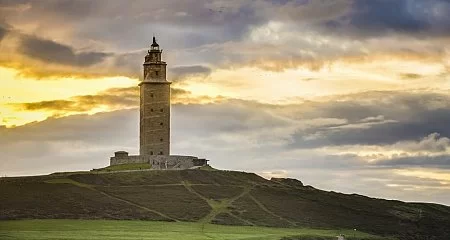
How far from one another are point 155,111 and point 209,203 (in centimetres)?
3404

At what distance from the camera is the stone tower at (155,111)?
166 metres

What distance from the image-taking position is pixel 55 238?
102188 millimetres

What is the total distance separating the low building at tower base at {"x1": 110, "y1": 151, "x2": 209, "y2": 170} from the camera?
15700cm

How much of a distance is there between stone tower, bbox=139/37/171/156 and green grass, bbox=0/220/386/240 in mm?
43413

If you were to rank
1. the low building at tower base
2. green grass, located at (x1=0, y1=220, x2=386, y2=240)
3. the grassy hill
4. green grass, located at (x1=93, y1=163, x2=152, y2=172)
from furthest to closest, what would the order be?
the low building at tower base
green grass, located at (x1=93, y1=163, x2=152, y2=172)
the grassy hill
green grass, located at (x1=0, y1=220, x2=386, y2=240)

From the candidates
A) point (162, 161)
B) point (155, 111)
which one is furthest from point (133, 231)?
point (155, 111)

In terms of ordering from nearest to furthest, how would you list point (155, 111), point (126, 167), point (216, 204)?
point (216, 204) → point (126, 167) → point (155, 111)

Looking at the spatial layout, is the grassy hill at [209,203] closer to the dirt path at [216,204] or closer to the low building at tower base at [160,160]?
the dirt path at [216,204]

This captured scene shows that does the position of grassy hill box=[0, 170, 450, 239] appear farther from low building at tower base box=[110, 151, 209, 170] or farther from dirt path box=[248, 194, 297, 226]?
low building at tower base box=[110, 151, 209, 170]

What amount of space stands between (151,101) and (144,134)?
537 centimetres

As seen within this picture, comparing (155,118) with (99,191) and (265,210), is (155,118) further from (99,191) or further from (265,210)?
(265,210)

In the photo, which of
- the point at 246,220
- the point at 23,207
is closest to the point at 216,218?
the point at 246,220

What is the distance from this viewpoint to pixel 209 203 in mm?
135875

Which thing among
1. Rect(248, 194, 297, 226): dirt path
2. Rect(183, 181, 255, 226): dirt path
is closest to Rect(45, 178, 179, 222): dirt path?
Rect(183, 181, 255, 226): dirt path
